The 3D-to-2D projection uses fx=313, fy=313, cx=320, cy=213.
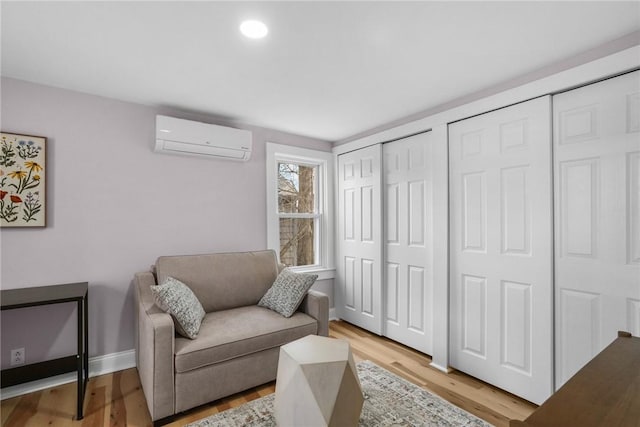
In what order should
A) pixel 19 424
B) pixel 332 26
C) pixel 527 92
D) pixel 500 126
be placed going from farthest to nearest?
pixel 500 126, pixel 527 92, pixel 19 424, pixel 332 26

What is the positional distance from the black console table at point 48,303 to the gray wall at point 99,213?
0.26 ft

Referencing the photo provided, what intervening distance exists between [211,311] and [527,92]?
2.99 m

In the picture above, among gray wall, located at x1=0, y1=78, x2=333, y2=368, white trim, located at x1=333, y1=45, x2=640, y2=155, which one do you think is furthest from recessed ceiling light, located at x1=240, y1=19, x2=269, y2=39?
white trim, located at x1=333, y1=45, x2=640, y2=155

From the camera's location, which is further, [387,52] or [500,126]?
[500,126]

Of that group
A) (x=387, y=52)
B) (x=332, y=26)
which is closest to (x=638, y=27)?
(x=387, y=52)

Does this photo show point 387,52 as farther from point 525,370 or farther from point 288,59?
point 525,370

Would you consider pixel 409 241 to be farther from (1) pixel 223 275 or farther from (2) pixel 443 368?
(1) pixel 223 275

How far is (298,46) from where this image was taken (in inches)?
73.3

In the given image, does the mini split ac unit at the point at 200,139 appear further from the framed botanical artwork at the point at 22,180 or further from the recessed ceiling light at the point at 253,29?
the recessed ceiling light at the point at 253,29

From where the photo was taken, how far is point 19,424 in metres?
1.92

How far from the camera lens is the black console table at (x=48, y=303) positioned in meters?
1.97

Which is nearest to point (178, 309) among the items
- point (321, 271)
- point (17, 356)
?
point (17, 356)

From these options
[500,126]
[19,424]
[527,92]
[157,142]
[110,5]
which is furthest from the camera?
[157,142]

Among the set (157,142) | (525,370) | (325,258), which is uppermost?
(157,142)
